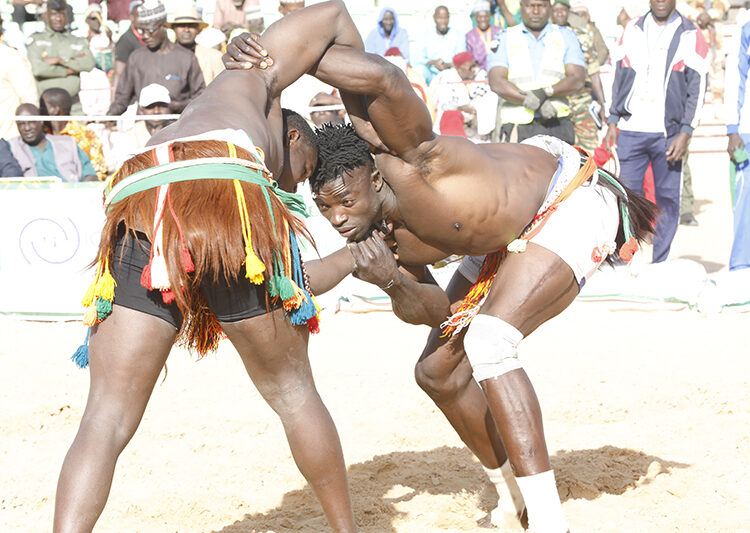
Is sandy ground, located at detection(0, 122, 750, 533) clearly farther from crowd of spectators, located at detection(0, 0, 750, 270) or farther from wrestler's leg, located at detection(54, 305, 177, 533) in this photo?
crowd of spectators, located at detection(0, 0, 750, 270)

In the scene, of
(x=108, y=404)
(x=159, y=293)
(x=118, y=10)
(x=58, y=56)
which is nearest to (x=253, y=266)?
(x=159, y=293)

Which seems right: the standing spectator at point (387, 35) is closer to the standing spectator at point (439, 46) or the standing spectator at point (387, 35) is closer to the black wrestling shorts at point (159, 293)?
the standing spectator at point (439, 46)

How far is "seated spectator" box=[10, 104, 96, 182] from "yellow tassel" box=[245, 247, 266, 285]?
20.1 feet

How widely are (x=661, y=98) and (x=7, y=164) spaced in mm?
5479

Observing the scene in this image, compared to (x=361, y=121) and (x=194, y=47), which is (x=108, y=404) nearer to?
(x=361, y=121)

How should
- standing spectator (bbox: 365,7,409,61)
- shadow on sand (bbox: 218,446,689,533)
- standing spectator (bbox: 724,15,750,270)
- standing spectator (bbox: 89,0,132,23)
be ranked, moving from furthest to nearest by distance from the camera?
standing spectator (bbox: 89,0,132,23) < standing spectator (bbox: 365,7,409,61) < standing spectator (bbox: 724,15,750,270) < shadow on sand (bbox: 218,446,689,533)

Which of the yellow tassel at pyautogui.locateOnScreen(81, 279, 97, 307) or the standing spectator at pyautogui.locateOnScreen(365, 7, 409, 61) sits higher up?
the yellow tassel at pyautogui.locateOnScreen(81, 279, 97, 307)

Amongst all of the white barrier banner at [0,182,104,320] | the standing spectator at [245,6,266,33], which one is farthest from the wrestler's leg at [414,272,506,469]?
the standing spectator at [245,6,266,33]

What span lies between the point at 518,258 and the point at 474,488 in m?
1.27

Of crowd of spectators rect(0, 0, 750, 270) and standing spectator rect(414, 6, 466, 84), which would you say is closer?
crowd of spectators rect(0, 0, 750, 270)

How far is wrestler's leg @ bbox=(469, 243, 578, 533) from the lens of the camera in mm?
3051

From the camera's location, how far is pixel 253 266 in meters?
2.57

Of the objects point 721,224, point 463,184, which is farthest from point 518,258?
point 721,224

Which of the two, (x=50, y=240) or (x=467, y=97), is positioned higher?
(x=467, y=97)
